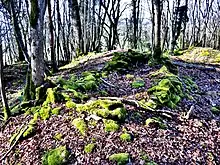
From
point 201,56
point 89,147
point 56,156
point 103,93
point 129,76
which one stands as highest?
point 201,56

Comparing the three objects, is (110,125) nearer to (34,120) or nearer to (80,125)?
(80,125)

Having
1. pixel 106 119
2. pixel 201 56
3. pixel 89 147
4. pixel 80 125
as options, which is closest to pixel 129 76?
pixel 106 119

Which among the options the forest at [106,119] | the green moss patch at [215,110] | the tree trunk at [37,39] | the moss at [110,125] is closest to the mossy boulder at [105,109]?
the forest at [106,119]

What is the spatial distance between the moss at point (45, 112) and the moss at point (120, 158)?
6.40 feet

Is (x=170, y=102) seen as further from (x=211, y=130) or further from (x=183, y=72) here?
(x=183, y=72)

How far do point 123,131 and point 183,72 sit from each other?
18.6ft

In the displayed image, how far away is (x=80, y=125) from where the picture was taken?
553cm

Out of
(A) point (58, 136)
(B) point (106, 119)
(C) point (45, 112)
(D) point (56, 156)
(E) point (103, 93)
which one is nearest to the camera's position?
(D) point (56, 156)

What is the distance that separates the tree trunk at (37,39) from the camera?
21.1 ft

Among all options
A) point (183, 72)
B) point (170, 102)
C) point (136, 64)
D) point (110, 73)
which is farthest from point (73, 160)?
point (183, 72)

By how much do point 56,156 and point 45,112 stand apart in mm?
1467

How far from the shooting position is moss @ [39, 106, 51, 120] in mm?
6047

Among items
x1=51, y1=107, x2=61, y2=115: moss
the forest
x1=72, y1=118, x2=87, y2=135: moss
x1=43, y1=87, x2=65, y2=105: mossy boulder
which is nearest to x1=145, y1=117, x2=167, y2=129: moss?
the forest

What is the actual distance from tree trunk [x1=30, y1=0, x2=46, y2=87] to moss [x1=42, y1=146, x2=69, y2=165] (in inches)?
89.1
